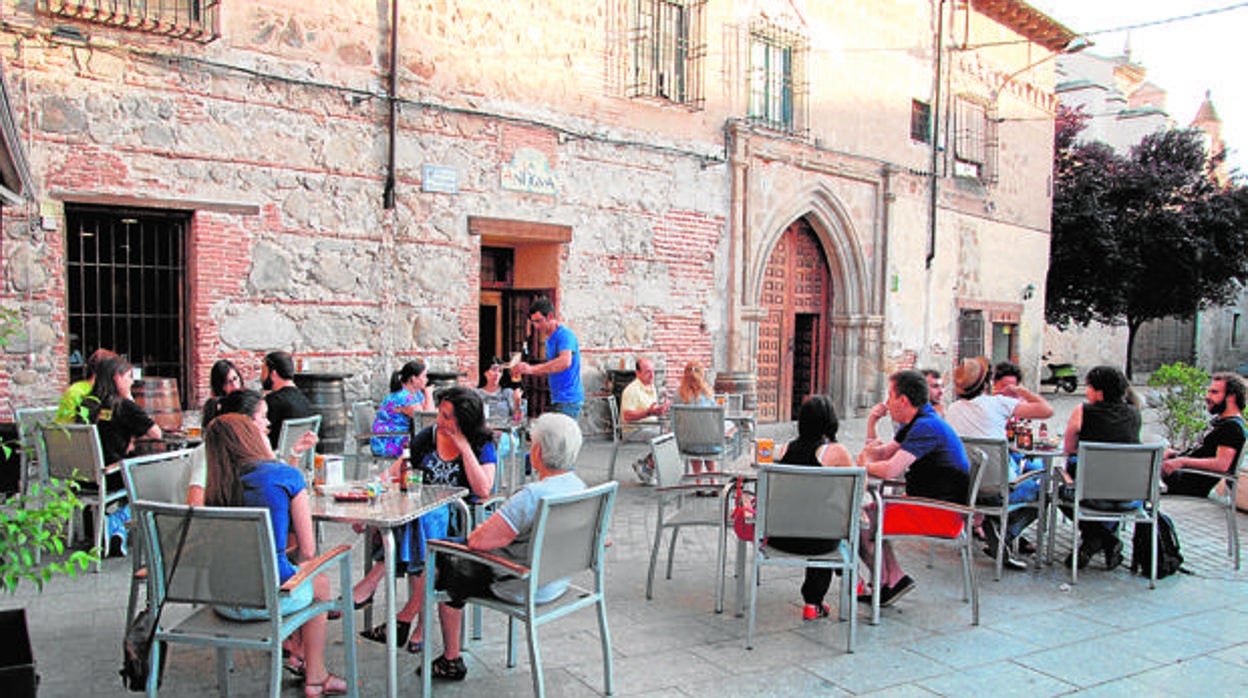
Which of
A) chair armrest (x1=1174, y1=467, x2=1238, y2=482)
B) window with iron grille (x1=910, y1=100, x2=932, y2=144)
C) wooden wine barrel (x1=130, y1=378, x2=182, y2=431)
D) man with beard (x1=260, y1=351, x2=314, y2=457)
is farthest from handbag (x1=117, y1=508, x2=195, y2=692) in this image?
window with iron grille (x1=910, y1=100, x2=932, y2=144)

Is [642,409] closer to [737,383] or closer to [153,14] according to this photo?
[737,383]

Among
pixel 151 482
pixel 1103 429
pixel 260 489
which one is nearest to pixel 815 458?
pixel 1103 429

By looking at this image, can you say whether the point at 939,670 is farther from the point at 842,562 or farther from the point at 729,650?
the point at 729,650

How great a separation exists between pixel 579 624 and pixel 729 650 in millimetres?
759

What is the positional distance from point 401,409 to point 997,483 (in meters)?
4.10

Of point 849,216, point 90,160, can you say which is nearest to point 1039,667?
point 90,160

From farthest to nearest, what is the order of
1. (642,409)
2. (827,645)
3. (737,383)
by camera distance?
(737,383) → (642,409) → (827,645)

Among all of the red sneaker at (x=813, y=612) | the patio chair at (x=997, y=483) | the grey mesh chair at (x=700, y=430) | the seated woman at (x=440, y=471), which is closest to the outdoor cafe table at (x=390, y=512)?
the seated woman at (x=440, y=471)

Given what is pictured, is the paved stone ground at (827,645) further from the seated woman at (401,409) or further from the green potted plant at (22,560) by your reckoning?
the seated woman at (401,409)

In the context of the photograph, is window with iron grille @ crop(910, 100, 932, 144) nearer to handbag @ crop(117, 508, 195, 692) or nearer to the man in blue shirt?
the man in blue shirt

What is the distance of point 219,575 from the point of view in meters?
3.11

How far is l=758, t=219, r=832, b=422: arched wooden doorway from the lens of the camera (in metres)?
13.8

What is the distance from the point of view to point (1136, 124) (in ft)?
105

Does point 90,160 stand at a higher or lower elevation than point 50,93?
lower
